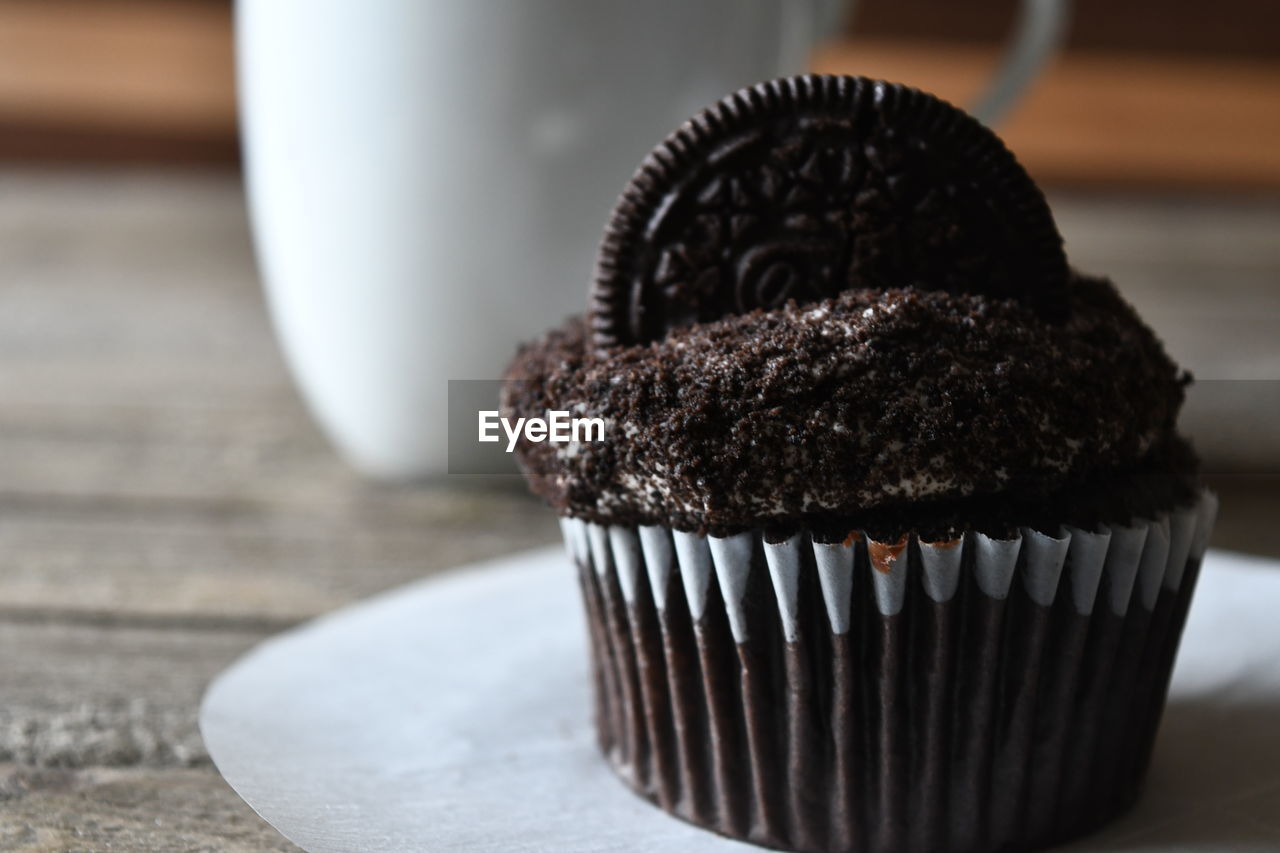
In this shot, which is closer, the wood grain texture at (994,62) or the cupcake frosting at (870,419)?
the cupcake frosting at (870,419)

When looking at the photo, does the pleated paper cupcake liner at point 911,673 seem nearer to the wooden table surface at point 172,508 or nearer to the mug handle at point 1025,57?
the wooden table surface at point 172,508

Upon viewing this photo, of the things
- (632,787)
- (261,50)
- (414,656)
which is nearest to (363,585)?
(414,656)

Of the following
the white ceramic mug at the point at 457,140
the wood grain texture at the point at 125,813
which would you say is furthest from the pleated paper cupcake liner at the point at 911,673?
the white ceramic mug at the point at 457,140

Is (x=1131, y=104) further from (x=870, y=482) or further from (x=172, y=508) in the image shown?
(x=870, y=482)

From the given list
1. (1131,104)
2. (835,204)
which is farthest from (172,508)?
(1131,104)

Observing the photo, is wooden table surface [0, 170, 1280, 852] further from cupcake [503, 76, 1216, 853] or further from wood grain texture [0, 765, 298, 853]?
cupcake [503, 76, 1216, 853]

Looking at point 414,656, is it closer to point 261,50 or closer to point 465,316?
point 465,316

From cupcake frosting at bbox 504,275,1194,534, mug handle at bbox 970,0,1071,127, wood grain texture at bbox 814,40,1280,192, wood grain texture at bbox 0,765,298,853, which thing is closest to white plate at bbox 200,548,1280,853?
wood grain texture at bbox 0,765,298,853
